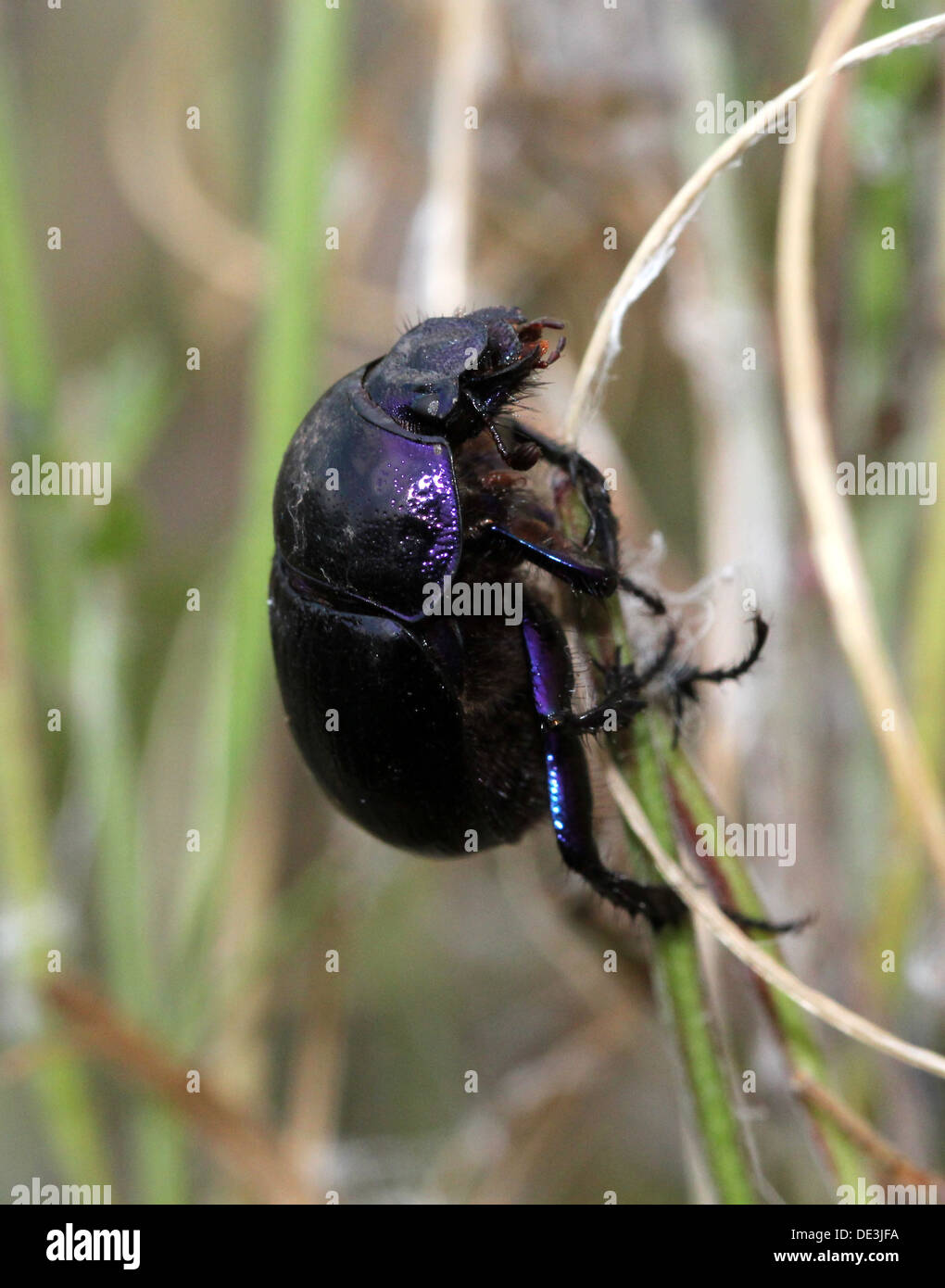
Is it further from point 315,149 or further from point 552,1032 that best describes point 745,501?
point 552,1032

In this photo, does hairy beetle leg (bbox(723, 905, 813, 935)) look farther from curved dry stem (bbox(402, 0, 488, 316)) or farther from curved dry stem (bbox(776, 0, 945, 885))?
curved dry stem (bbox(402, 0, 488, 316))

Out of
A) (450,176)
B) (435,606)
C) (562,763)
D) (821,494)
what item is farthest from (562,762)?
(450,176)

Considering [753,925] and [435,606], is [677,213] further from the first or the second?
[753,925]

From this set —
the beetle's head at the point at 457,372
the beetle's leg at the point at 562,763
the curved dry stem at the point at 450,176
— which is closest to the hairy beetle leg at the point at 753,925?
the beetle's leg at the point at 562,763

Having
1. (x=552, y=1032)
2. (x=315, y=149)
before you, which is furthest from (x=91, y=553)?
(x=552, y=1032)

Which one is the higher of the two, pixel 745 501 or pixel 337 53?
pixel 337 53

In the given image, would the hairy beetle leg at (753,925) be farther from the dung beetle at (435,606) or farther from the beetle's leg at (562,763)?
the beetle's leg at (562,763)
